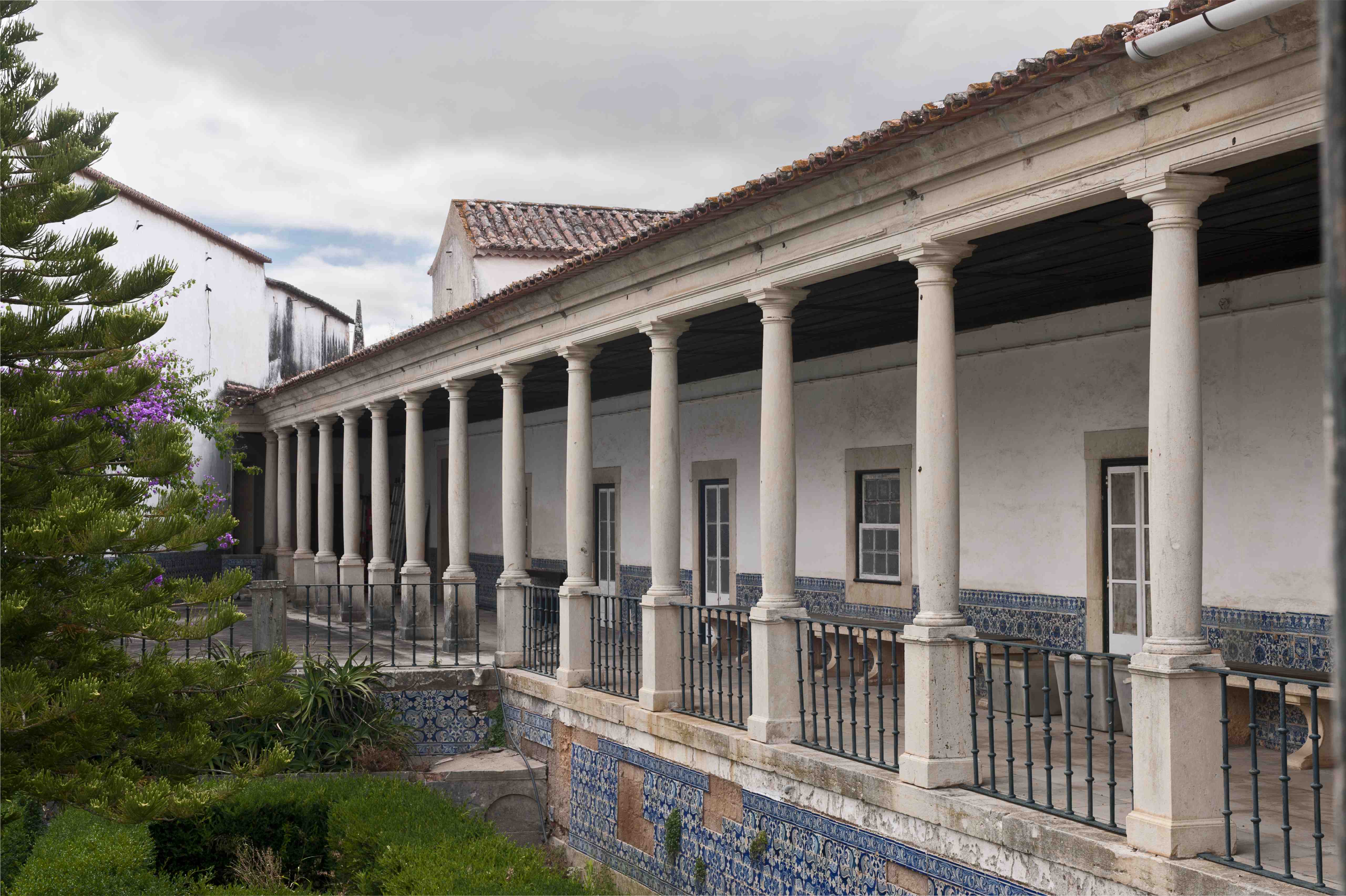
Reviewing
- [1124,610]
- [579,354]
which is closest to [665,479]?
[579,354]

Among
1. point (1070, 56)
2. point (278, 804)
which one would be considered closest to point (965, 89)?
point (1070, 56)

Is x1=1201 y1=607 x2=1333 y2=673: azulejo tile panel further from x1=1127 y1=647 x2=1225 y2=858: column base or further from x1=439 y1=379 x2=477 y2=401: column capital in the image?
x1=439 y1=379 x2=477 y2=401: column capital

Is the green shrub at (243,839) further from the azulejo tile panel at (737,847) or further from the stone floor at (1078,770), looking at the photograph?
the stone floor at (1078,770)

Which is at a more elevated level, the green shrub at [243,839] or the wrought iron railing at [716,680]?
the wrought iron railing at [716,680]

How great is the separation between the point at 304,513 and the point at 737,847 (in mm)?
12497

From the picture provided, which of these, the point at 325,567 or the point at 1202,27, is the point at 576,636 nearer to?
the point at 1202,27

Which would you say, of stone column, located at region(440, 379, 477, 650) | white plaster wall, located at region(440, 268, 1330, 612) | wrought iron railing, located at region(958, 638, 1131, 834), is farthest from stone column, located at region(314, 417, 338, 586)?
wrought iron railing, located at region(958, 638, 1131, 834)

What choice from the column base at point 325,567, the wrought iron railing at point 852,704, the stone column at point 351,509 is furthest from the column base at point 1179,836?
the column base at point 325,567

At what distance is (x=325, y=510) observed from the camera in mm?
18047

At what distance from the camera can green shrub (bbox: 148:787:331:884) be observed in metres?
8.71

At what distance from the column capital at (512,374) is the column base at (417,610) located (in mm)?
2650

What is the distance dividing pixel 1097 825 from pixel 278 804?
6.10 meters

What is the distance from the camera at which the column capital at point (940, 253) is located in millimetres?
6418

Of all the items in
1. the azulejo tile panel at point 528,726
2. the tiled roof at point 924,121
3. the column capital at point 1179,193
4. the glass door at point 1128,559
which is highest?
the tiled roof at point 924,121
